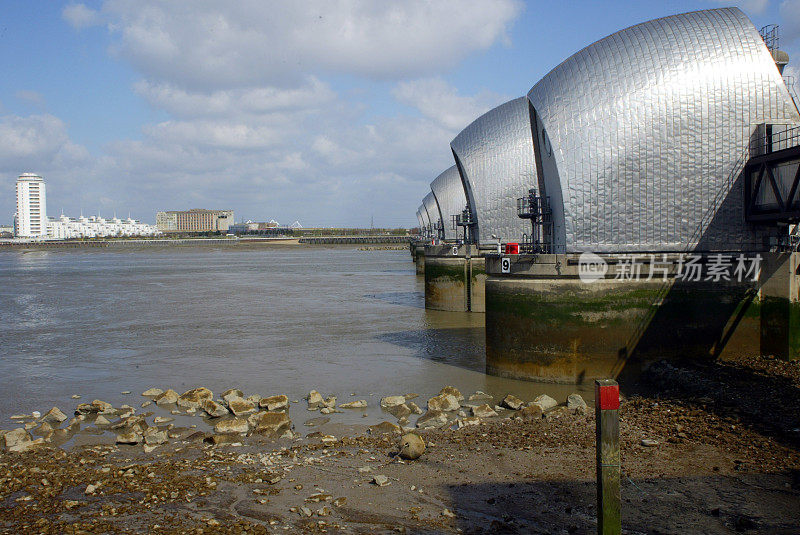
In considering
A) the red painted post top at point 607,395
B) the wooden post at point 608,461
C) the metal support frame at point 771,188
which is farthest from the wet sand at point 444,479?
the metal support frame at point 771,188

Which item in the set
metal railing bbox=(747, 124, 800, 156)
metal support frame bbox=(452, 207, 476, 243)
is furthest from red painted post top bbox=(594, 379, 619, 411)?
metal support frame bbox=(452, 207, 476, 243)

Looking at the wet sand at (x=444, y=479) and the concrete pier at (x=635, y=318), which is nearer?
the wet sand at (x=444, y=479)

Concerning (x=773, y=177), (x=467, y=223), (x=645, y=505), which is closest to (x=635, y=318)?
(x=773, y=177)

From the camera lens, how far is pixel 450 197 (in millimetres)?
53188

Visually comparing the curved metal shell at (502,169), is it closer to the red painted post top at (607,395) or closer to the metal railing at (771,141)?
the metal railing at (771,141)

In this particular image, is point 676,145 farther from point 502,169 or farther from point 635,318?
point 502,169

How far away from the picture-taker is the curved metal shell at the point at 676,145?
1705cm

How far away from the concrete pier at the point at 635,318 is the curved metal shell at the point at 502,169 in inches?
615

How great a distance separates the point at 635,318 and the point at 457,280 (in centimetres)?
1608

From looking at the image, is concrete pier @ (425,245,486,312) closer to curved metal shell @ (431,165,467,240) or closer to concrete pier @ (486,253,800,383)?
concrete pier @ (486,253,800,383)

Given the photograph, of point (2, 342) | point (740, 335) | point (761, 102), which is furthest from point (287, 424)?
point (2, 342)

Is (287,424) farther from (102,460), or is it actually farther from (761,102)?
(761,102)

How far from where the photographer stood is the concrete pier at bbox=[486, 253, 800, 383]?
15.7 m

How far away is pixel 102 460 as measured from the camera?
35.9ft
